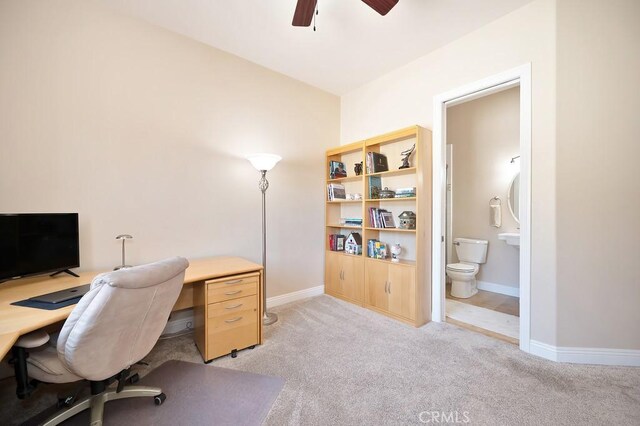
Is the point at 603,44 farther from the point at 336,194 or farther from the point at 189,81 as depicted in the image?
the point at 189,81

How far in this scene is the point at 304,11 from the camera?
1828 millimetres

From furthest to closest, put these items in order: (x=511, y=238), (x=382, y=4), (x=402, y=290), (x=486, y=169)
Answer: (x=486, y=169)
(x=511, y=238)
(x=402, y=290)
(x=382, y=4)

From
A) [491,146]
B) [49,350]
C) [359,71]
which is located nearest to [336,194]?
[359,71]

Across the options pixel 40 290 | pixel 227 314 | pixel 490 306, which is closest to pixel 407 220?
pixel 490 306

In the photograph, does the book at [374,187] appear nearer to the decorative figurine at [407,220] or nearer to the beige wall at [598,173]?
the decorative figurine at [407,220]

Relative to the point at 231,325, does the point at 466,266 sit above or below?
above

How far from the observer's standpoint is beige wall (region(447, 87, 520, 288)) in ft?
11.7

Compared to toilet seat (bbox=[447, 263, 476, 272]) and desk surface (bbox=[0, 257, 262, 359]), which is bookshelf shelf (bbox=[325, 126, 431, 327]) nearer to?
toilet seat (bbox=[447, 263, 476, 272])

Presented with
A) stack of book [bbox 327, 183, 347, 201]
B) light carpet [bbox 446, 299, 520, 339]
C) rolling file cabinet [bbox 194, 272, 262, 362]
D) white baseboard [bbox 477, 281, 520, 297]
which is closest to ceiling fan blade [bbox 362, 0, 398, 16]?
stack of book [bbox 327, 183, 347, 201]

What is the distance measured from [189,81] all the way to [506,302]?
4.34 m

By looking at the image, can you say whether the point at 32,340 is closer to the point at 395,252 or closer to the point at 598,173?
the point at 395,252

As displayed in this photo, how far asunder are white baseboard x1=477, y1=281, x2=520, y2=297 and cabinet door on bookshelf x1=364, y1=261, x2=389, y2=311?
192cm

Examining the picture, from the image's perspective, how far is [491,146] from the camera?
3.72 metres

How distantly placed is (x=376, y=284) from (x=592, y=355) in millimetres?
1716
